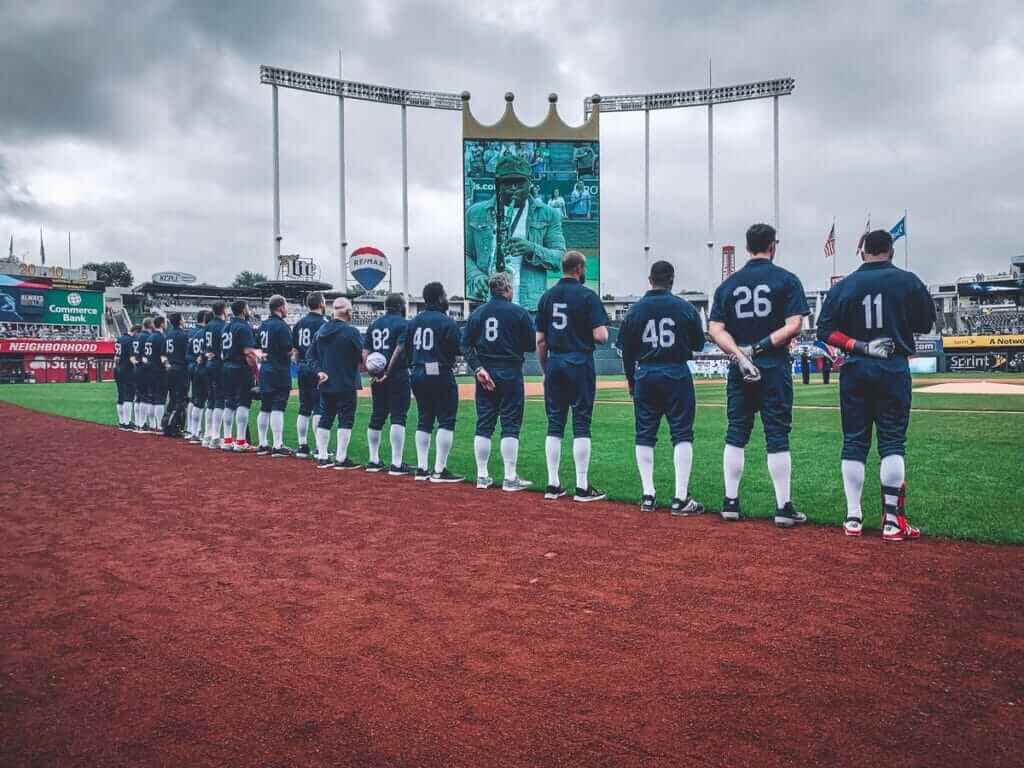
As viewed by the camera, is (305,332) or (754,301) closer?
(754,301)

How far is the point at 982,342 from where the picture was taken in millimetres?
45281

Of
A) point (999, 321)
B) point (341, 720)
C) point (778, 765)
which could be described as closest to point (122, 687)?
point (341, 720)

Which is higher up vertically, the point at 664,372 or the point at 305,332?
the point at 305,332

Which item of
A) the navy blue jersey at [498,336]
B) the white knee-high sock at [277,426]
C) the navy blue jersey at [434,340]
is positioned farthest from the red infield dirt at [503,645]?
the white knee-high sock at [277,426]

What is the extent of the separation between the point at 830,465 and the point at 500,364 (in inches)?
164

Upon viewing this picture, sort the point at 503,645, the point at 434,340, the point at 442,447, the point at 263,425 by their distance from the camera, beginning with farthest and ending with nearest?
the point at 263,425 < the point at 434,340 < the point at 442,447 < the point at 503,645

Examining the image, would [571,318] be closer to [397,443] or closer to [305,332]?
[397,443]

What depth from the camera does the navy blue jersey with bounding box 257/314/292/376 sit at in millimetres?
10453

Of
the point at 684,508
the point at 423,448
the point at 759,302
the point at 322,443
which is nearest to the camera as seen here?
the point at 759,302

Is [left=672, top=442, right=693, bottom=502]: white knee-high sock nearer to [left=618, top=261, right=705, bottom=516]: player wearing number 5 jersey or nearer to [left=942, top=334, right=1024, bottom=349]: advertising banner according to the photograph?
[left=618, top=261, right=705, bottom=516]: player wearing number 5 jersey

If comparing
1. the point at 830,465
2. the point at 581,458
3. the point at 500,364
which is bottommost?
the point at 830,465

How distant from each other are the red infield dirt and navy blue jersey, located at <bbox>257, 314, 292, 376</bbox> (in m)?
4.96

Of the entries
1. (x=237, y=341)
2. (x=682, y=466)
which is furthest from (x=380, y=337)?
(x=682, y=466)

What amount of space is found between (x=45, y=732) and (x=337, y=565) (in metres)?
2.10
